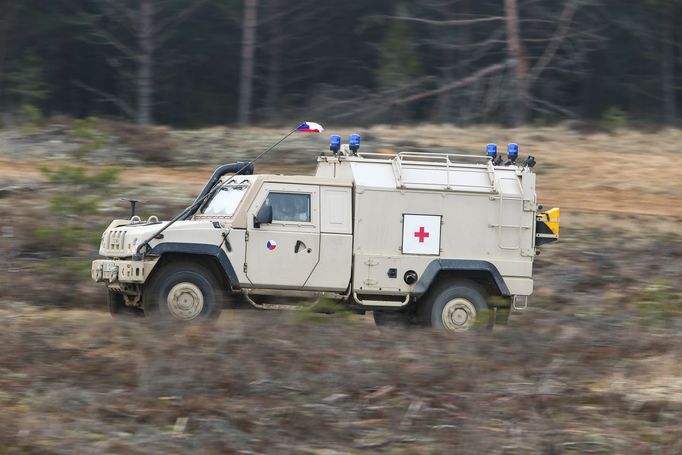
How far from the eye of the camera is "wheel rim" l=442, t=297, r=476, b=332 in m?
12.9

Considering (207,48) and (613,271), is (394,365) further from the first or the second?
(207,48)

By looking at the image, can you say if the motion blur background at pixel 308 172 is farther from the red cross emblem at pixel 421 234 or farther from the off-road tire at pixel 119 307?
the red cross emblem at pixel 421 234

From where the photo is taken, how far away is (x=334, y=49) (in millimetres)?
42781

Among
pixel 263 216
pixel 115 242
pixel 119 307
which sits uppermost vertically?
pixel 263 216

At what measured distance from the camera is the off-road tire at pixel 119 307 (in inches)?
507

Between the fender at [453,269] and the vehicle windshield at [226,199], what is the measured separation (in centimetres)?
226

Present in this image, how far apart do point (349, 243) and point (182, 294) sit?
6.40 ft

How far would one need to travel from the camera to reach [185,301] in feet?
40.3

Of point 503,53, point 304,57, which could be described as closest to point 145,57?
point 304,57

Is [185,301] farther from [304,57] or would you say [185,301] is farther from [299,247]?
[304,57]

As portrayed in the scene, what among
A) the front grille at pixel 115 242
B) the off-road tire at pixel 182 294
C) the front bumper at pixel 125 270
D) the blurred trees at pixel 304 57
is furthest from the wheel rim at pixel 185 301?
the blurred trees at pixel 304 57

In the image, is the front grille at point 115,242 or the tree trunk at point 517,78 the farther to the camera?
the tree trunk at point 517,78

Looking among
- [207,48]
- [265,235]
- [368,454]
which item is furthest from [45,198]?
[207,48]

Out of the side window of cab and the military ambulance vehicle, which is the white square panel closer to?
the military ambulance vehicle
